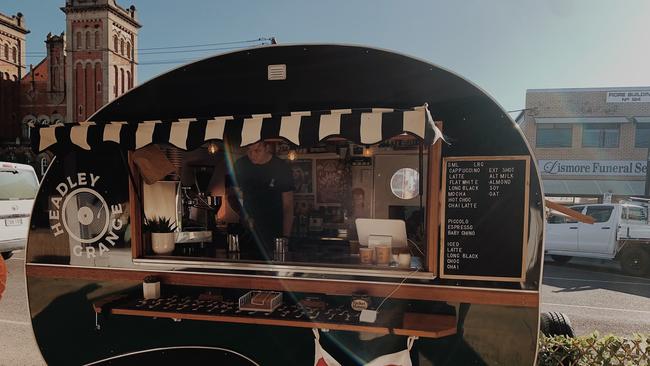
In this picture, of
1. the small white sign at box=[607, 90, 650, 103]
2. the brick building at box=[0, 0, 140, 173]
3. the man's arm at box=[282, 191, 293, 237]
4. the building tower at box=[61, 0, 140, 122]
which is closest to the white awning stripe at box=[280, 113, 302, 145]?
the man's arm at box=[282, 191, 293, 237]

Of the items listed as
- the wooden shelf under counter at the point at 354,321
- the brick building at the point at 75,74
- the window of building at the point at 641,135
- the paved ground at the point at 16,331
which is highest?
the brick building at the point at 75,74

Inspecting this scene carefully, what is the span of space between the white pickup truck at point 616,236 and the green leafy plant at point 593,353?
6188 mm

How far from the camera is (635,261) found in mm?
9141

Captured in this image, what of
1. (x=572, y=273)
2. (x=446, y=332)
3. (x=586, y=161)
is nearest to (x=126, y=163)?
(x=446, y=332)

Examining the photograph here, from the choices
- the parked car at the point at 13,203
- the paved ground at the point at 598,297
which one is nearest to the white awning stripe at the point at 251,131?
the paved ground at the point at 598,297

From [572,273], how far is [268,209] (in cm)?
854

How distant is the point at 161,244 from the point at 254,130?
1.61 m

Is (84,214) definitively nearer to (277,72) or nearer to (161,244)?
(161,244)

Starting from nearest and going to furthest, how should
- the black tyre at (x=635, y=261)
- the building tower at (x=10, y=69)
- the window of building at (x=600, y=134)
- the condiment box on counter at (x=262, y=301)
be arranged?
the condiment box on counter at (x=262, y=301) → the black tyre at (x=635, y=261) → the window of building at (x=600, y=134) → the building tower at (x=10, y=69)

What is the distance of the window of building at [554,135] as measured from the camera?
1997 centimetres

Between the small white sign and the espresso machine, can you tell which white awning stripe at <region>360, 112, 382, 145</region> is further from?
the small white sign

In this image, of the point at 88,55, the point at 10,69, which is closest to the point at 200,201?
the point at 88,55

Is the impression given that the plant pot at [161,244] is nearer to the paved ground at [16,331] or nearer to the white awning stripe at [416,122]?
the paved ground at [16,331]

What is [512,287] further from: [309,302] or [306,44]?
[306,44]
